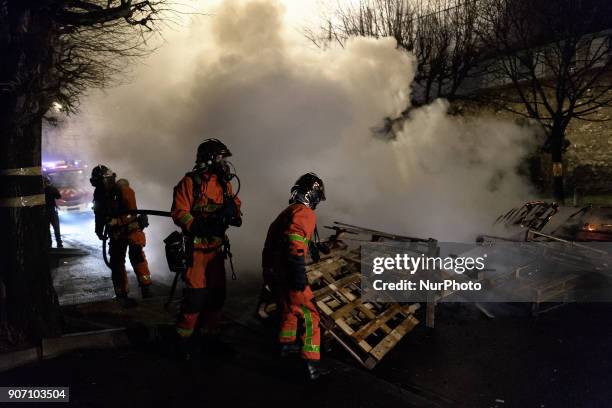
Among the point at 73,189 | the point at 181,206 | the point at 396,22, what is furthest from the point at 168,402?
the point at 396,22

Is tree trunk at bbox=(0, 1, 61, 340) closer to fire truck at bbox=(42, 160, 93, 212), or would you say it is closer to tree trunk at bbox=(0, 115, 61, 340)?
tree trunk at bbox=(0, 115, 61, 340)

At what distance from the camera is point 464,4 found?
1447 cm

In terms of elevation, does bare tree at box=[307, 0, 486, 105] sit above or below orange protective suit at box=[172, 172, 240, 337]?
above

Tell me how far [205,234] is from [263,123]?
5058mm

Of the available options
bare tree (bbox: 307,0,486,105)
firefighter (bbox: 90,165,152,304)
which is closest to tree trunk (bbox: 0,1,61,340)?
firefighter (bbox: 90,165,152,304)

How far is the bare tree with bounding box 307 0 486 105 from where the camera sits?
15.1m

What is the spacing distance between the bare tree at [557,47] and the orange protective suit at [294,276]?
10.9 meters

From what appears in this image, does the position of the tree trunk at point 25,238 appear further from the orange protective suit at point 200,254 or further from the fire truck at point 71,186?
the fire truck at point 71,186

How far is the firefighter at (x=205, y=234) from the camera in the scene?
3691mm

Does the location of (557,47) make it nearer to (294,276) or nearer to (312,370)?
(294,276)

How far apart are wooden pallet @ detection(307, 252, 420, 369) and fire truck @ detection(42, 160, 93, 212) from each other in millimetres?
11862

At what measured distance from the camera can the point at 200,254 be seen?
146 inches

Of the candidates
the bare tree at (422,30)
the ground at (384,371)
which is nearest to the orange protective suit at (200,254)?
the ground at (384,371)

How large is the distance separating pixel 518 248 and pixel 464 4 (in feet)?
38.0
